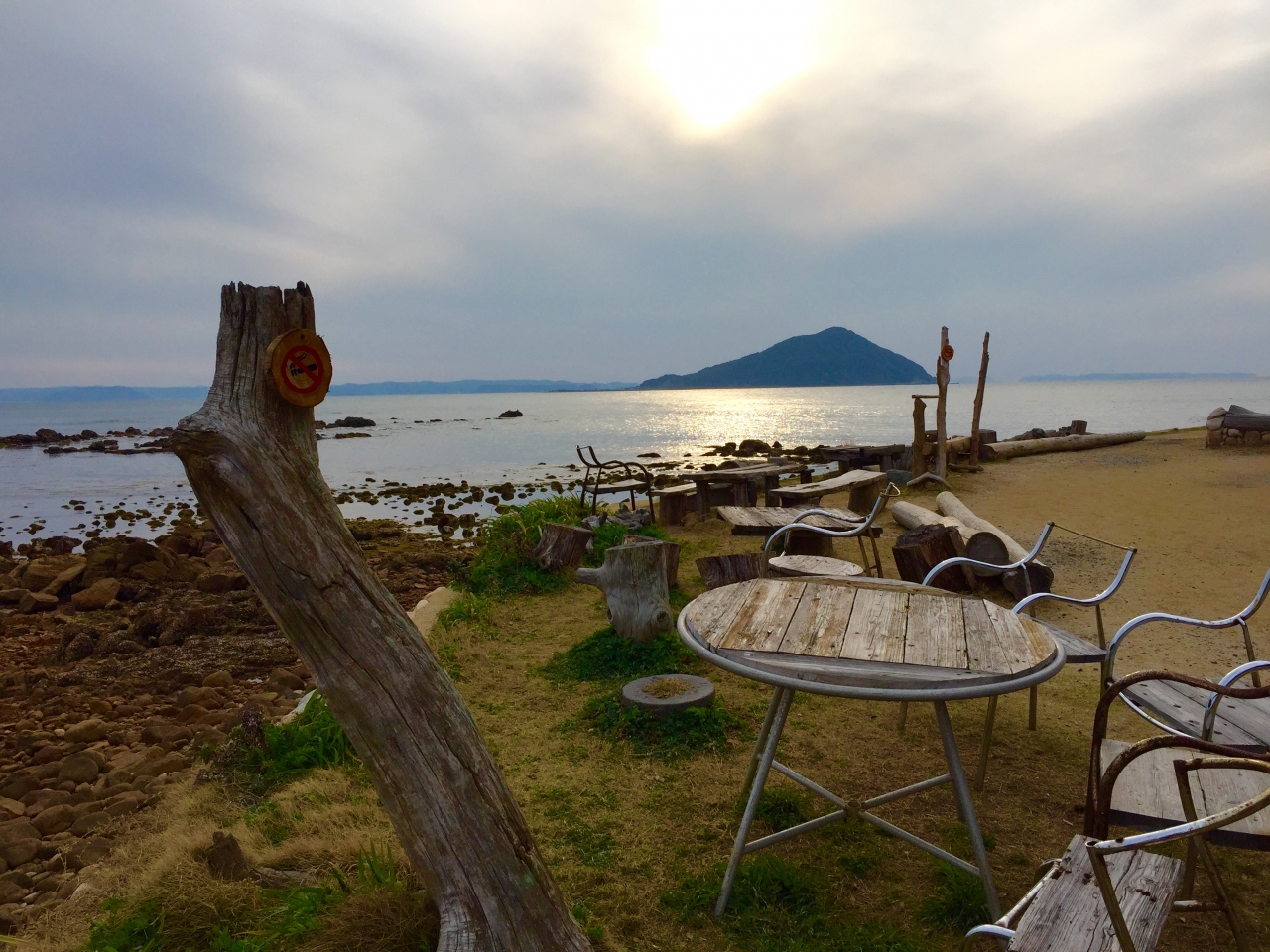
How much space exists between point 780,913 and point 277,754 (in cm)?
280

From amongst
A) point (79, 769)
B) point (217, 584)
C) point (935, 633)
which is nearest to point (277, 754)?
point (79, 769)

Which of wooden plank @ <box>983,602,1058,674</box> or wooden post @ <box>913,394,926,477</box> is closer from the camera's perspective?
wooden plank @ <box>983,602,1058,674</box>

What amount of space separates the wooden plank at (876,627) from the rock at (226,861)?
2.42 meters

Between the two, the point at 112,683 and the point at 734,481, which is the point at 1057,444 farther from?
the point at 112,683

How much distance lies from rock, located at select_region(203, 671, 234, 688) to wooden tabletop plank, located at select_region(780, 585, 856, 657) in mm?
5162

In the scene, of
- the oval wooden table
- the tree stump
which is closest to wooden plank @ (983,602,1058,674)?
the oval wooden table

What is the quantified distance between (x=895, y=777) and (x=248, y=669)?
18.0ft

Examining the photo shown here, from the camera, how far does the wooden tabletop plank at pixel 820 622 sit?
2598 mm

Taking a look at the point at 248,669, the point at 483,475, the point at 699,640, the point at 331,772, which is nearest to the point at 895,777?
the point at 699,640

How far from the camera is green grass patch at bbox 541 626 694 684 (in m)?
→ 5.24

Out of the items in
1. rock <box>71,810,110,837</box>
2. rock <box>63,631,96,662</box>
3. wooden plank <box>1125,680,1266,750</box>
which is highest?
wooden plank <box>1125,680,1266,750</box>

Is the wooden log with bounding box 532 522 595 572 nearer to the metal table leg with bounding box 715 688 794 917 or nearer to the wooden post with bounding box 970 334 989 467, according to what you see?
the metal table leg with bounding box 715 688 794 917

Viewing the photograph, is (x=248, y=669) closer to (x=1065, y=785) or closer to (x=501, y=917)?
(x=501, y=917)

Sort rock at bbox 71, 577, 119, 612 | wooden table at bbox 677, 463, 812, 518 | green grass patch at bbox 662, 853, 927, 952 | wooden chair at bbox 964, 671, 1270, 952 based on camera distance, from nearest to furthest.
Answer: wooden chair at bbox 964, 671, 1270, 952 → green grass patch at bbox 662, 853, 927, 952 → rock at bbox 71, 577, 119, 612 → wooden table at bbox 677, 463, 812, 518
